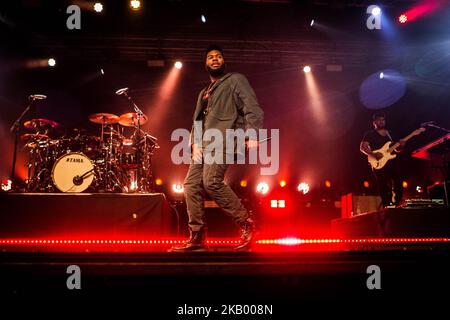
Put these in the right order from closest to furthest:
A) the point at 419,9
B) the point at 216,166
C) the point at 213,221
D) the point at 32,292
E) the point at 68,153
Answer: the point at 32,292 < the point at 216,166 < the point at 68,153 < the point at 419,9 < the point at 213,221

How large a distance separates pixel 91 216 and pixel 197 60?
17.9 feet

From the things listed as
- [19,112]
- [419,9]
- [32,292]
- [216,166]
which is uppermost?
[419,9]

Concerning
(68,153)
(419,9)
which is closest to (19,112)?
(68,153)

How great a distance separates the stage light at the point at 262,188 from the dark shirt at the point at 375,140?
328cm

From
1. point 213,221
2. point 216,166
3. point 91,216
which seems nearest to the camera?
point 216,166

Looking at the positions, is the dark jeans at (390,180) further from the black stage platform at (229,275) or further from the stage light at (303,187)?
the black stage platform at (229,275)

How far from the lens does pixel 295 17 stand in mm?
8906

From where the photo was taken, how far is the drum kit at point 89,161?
23.2 ft

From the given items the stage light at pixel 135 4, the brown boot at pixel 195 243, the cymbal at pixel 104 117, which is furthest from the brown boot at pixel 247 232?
the stage light at pixel 135 4

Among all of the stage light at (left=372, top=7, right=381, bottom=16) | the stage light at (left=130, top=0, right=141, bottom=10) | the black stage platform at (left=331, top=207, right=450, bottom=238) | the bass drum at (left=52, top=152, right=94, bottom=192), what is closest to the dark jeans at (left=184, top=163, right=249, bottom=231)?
the black stage platform at (left=331, top=207, right=450, bottom=238)

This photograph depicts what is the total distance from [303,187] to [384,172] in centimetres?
332

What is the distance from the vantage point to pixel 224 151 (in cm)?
363

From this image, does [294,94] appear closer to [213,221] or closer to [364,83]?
[364,83]

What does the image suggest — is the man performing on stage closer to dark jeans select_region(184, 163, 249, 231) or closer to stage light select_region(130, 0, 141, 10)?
dark jeans select_region(184, 163, 249, 231)
